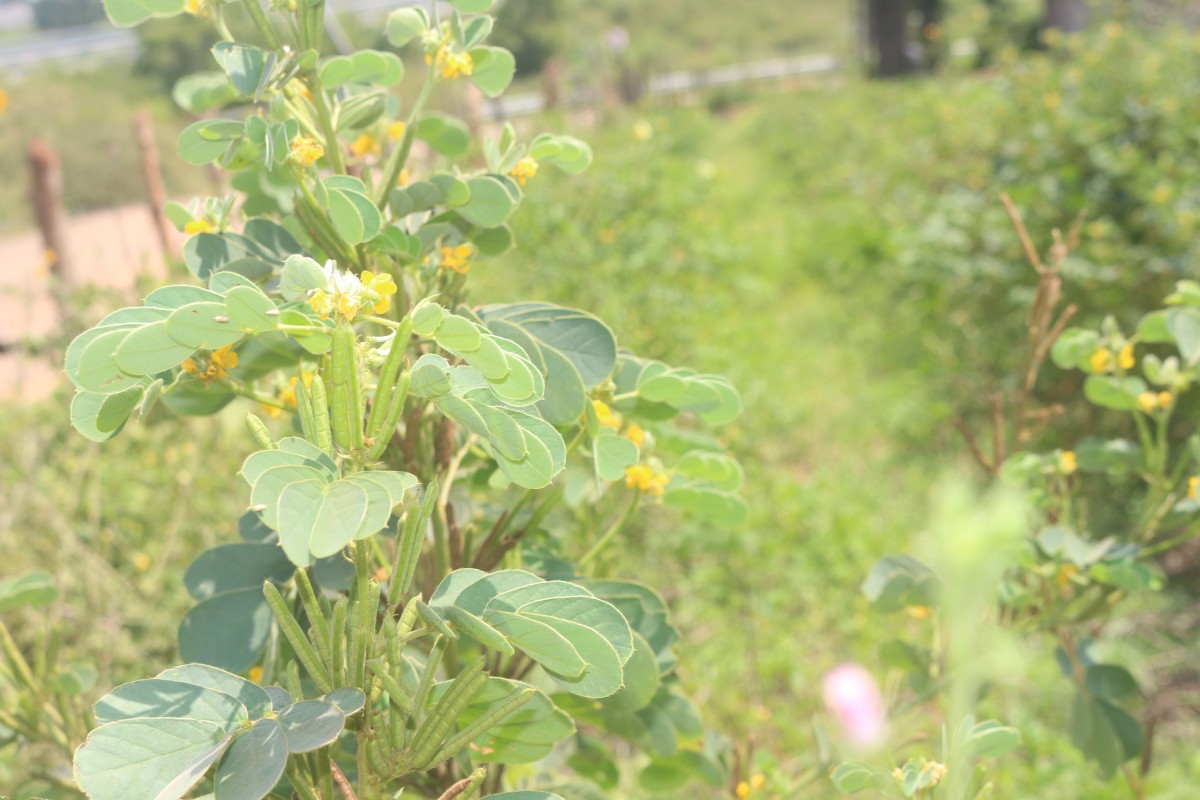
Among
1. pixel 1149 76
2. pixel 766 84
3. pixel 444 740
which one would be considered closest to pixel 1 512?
pixel 444 740

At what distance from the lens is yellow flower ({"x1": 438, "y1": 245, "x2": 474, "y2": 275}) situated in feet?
2.31

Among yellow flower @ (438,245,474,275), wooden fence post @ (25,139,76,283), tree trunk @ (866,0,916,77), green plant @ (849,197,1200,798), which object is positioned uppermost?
yellow flower @ (438,245,474,275)

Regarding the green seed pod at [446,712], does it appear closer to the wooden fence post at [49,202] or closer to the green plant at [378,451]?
the green plant at [378,451]

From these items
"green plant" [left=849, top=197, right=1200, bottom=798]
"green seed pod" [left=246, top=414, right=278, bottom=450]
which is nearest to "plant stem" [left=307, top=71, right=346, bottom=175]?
"green seed pod" [left=246, top=414, right=278, bottom=450]

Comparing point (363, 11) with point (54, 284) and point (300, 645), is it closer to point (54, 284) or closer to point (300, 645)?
point (54, 284)

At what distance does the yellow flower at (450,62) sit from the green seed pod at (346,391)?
0.29 m

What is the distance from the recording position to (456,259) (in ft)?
2.33

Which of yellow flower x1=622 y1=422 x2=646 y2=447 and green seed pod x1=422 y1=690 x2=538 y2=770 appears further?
yellow flower x1=622 y1=422 x2=646 y2=447

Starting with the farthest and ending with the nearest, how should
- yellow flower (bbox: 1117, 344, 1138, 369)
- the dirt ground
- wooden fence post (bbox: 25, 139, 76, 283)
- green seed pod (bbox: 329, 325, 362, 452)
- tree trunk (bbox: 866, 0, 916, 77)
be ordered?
tree trunk (bbox: 866, 0, 916, 77)
wooden fence post (bbox: 25, 139, 76, 283)
the dirt ground
yellow flower (bbox: 1117, 344, 1138, 369)
green seed pod (bbox: 329, 325, 362, 452)

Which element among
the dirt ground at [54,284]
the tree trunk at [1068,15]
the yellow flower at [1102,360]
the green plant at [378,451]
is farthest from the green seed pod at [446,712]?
the tree trunk at [1068,15]

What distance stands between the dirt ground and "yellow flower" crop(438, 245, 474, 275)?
156cm

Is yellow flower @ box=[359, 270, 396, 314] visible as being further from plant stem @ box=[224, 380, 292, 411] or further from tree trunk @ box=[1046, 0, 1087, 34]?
tree trunk @ box=[1046, 0, 1087, 34]

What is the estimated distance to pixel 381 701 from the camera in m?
0.59

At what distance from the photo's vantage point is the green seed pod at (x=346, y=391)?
474 millimetres
